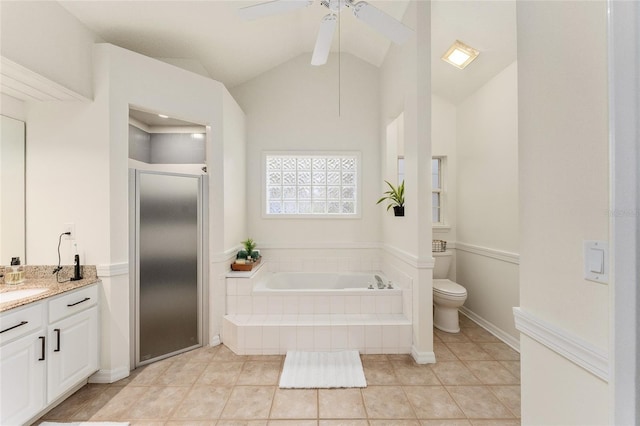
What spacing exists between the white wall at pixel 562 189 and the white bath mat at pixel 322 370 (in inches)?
53.3

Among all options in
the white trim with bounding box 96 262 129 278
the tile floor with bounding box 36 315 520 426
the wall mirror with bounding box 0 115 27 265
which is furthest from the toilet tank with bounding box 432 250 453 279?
the wall mirror with bounding box 0 115 27 265

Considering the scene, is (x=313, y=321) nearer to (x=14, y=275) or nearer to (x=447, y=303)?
(x=447, y=303)

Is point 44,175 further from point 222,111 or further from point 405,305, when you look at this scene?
point 405,305

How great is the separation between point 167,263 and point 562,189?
9.43 feet

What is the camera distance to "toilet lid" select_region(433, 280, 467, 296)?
2965 mm

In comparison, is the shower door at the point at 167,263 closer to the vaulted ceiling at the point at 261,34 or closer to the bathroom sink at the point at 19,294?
the bathroom sink at the point at 19,294

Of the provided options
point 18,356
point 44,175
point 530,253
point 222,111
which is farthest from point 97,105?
point 530,253

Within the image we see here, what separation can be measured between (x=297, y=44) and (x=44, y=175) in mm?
3020

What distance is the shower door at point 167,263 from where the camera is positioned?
8.04 ft

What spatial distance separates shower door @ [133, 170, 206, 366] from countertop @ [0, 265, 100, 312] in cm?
33

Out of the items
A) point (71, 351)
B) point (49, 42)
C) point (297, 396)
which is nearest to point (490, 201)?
point (297, 396)

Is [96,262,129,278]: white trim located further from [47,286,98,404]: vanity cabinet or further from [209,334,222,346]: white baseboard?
[209,334,222,346]: white baseboard

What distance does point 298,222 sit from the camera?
3.85 meters

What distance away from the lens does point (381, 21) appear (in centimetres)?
185
